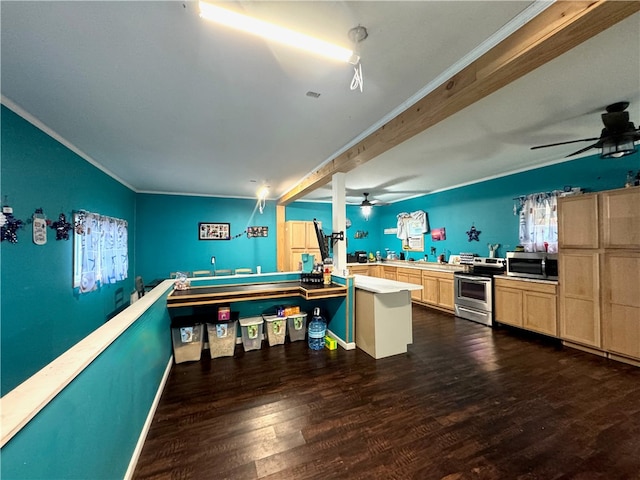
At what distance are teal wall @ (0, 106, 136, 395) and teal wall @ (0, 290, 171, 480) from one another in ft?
3.58

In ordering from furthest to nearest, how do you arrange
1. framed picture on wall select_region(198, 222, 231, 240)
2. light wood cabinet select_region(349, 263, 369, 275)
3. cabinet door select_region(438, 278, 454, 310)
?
1. light wood cabinet select_region(349, 263, 369, 275)
2. framed picture on wall select_region(198, 222, 231, 240)
3. cabinet door select_region(438, 278, 454, 310)

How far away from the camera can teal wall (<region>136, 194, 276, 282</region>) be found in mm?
5395

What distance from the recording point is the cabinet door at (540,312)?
350cm

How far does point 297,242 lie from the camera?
19.7 ft

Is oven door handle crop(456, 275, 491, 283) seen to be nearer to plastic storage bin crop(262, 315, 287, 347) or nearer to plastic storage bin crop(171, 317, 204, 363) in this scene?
plastic storage bin crop(262, 315, 287, 347)

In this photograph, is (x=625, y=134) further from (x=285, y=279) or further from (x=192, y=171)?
(x=192, y=171)

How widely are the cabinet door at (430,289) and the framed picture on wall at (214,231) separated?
4536 millimetres

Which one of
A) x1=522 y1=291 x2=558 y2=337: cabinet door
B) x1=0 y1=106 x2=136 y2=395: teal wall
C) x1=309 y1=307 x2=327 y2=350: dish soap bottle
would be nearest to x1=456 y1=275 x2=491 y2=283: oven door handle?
x1=522 y1=291 x2=558 y2=337: cabinet door

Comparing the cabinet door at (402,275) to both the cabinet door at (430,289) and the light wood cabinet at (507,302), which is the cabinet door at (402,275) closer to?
the cabinet door at (430,289)

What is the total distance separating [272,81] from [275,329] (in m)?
2.89

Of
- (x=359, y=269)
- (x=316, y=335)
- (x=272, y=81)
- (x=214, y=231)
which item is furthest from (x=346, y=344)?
(x=214, y=231)

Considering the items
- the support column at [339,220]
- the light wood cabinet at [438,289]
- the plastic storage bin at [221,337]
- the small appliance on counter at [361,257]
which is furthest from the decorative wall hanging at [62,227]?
the small appliance on counter at [361,257]

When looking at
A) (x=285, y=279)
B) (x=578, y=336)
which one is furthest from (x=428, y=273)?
(x=285, y=279)

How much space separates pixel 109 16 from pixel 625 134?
3906 mm
